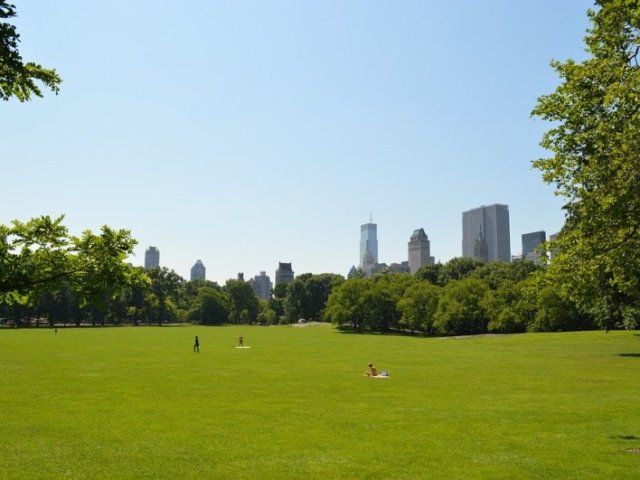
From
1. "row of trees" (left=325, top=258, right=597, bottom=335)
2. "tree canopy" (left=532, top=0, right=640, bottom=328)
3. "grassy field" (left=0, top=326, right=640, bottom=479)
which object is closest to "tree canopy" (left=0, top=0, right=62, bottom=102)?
"grassy field" (left=0, top=326, right=640, bottom=479)

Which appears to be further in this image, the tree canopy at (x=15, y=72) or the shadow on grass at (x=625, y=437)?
the shadow on grass at (x=625, y=437)

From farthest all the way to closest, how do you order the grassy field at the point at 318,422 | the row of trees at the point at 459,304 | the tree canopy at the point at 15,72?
the row of trees at the point at 459,304
the grassy field at the point at 318,422
the tree canopy at the point at 15,72

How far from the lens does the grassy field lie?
16.2 metres

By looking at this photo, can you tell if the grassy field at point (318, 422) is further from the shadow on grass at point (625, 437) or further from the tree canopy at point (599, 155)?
the tree canopy at point (599, 155)

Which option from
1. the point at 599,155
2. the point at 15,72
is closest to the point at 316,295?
the point at 599,155

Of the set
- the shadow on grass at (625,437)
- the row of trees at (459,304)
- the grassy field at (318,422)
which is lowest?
the grassy field at (318,422)

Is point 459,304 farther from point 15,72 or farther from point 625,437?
point 15,72

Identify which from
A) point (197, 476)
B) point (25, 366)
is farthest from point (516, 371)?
point (25, 366)

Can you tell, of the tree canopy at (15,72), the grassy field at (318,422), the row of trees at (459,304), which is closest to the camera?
the tree canopy at (15,72)

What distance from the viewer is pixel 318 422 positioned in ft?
72.7

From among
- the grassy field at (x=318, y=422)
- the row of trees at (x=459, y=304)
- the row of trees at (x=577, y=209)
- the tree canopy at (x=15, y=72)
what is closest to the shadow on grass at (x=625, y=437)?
the grassy field at (x=318, y=422)

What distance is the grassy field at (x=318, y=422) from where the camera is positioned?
53.1 feet

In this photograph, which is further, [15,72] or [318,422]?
[318,422]

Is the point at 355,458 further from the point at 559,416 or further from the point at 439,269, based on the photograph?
the point at 439,269
